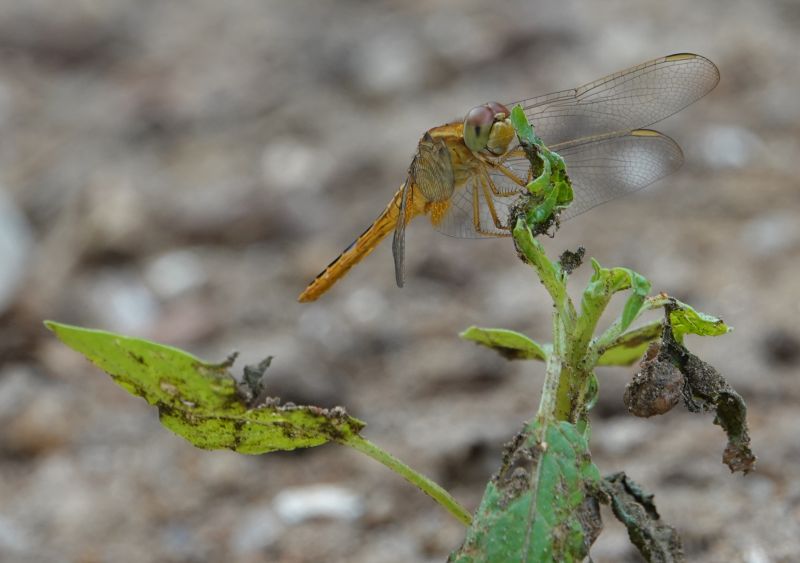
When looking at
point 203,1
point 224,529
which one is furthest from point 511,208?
point 203,1

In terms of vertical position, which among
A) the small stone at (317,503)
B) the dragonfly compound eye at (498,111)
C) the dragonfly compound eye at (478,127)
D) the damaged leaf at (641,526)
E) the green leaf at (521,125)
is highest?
the dragonfly compound eye at (498,111)

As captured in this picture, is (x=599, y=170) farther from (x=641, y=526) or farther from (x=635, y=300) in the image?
(x=641, y=526)

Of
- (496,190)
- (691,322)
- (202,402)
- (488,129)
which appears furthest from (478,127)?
(202,402)

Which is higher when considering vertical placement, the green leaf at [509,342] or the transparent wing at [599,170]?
the transparent wing at [599,170]

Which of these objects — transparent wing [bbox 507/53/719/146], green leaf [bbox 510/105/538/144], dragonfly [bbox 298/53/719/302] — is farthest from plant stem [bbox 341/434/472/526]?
transparent wing [bbox 507/53/719/146]

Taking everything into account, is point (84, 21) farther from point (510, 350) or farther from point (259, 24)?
point (510, 350)

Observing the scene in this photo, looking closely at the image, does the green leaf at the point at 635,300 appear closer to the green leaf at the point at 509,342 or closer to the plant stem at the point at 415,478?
the green leaf at the point at 509,342

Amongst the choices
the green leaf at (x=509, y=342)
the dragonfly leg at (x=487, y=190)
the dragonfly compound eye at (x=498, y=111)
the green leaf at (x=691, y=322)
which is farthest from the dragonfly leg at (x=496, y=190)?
the green leaf at (x=691, y=322)
